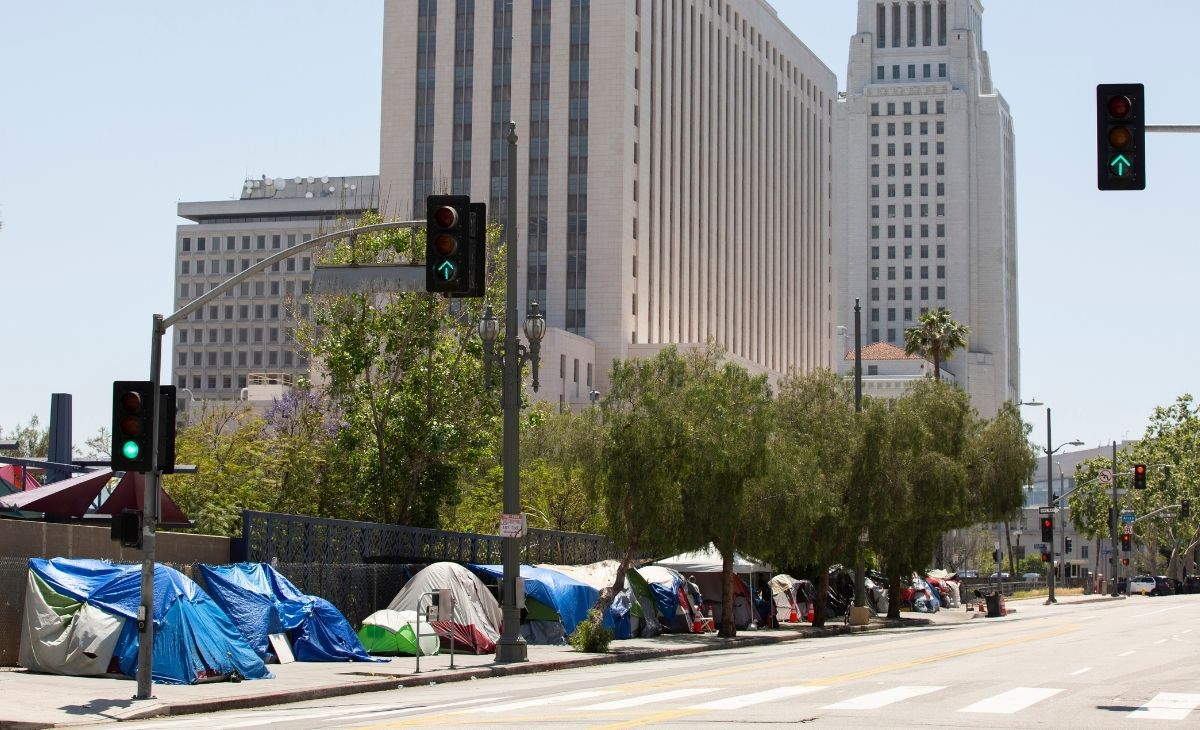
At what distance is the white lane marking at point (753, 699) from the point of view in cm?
1845

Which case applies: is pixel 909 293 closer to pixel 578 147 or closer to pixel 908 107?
pixel 908 107

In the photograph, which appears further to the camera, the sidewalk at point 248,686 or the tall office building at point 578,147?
the tall office building at point 578,147

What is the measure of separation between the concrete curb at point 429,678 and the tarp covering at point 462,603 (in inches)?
93.8

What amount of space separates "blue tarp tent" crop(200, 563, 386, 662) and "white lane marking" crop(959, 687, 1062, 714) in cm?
1268

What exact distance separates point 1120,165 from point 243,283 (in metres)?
153

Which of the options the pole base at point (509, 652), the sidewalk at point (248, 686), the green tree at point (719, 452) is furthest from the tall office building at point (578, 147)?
the pole base at point (509, 652)

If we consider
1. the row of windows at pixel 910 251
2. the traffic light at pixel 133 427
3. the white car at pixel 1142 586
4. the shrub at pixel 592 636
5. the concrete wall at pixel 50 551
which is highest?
the row of windows at pixel 910 251

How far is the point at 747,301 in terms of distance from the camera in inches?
4993

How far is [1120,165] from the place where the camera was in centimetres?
1661

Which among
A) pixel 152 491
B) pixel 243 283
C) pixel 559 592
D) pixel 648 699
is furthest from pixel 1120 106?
pixel 243 283

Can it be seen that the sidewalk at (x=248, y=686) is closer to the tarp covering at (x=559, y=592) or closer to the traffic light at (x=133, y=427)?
the tarp covering at (x=559, y=592)

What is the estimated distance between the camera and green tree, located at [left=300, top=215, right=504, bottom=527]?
4150cm

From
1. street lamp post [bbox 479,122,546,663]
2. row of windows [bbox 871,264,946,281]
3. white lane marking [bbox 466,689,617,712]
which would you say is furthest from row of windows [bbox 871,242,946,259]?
white lane marking [bbox 466,689,617,712]

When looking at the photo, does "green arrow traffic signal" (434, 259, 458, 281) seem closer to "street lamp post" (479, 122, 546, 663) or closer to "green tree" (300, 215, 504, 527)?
"street lamp post" (479, 122, 546, 663)
